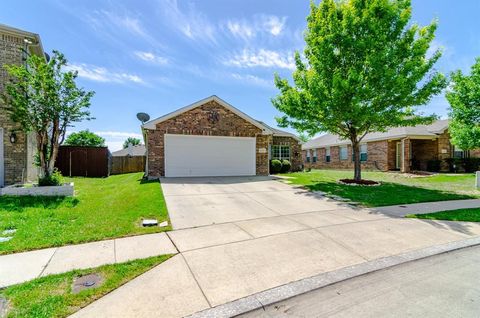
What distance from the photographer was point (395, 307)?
2.70m

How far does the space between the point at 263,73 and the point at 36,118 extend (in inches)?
457

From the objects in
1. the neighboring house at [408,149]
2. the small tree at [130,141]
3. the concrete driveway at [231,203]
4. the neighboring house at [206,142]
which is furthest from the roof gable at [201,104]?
the small tree at [130,141]

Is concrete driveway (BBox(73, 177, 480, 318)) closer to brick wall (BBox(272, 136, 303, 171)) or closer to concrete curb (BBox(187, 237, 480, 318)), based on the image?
concrete curb (BBox(187, 237, 480, 318))

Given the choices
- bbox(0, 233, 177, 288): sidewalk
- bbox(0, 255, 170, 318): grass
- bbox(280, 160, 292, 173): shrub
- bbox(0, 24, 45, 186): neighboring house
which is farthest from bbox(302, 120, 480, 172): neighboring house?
bbox(0, 24, 45, 186): neighboring house

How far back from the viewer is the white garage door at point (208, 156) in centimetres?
1362

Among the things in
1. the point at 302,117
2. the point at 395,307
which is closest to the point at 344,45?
the point at 302,117

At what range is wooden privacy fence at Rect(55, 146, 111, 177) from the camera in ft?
55.0

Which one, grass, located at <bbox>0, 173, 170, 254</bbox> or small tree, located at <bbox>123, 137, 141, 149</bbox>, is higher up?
A: small tree, located at <bbox>123, 137, 141, 149</bbox>

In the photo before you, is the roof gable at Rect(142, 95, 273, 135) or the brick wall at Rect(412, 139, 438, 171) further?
the brick wall at Rect(412, 139, 438, 171)

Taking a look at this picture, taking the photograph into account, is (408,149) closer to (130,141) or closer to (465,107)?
(465,107)

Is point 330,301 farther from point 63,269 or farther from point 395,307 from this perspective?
point 63,269

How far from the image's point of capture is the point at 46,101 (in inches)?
336

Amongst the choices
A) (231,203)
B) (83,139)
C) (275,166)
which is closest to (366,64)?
(231,203)

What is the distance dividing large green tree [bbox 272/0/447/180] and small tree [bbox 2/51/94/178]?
9.39 m
